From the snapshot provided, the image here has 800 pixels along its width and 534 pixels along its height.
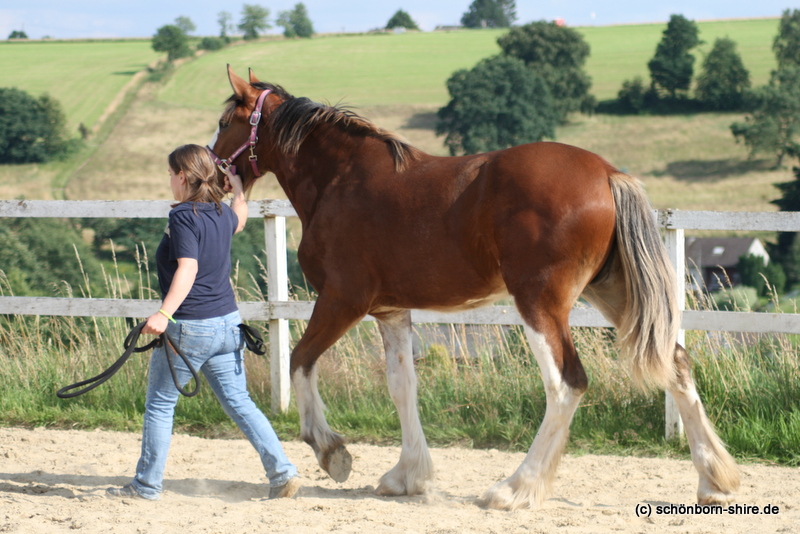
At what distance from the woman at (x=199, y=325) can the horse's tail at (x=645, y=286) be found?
5.98 ft

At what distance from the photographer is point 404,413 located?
3932 millimetres

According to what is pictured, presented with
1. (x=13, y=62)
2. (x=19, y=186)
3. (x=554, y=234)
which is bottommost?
(x=19, y=186)

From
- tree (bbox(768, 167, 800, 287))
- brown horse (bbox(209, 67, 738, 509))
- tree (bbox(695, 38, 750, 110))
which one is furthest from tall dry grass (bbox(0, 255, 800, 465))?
tree (bbox(695, 38, 750, 110))

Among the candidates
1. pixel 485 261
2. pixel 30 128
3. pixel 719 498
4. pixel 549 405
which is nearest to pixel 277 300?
pixel 485 261

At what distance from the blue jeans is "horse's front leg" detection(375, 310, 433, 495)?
567mm

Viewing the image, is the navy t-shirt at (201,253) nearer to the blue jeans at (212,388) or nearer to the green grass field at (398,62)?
the blue jeans at (212,388)

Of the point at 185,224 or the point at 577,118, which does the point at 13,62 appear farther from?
the point at 185,224

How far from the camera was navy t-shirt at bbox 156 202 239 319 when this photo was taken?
10.9 ft

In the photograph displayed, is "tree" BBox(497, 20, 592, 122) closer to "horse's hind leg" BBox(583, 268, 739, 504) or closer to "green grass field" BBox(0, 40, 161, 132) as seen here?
"green grass field" BBox(0, 40, 161, 132)

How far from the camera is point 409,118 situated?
225 ft

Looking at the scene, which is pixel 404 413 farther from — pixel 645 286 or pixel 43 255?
pixel 43 255

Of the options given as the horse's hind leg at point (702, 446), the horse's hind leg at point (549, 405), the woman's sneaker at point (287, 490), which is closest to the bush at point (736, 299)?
the horse's hind leg at point (702, 446)

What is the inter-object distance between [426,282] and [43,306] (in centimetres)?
351

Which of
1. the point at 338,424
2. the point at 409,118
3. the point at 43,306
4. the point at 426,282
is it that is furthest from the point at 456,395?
the point at 409,118
